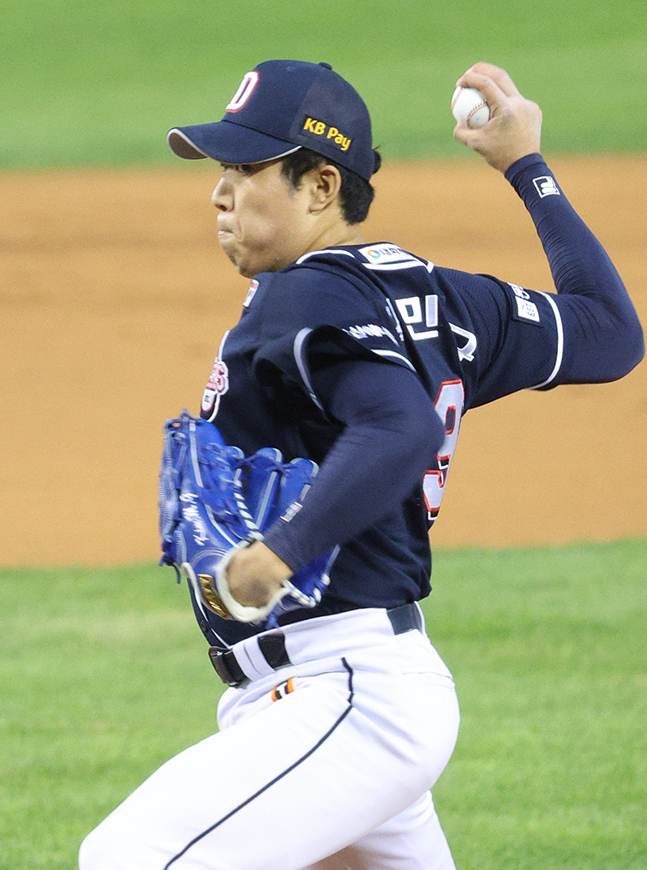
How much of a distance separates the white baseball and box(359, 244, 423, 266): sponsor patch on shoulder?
552 mm

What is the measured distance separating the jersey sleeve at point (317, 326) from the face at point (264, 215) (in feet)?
0.69

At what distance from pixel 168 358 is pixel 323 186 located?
8402 millimetres

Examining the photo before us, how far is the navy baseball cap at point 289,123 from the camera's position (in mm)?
2246

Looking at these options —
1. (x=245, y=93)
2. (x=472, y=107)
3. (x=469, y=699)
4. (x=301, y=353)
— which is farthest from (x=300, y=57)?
(x=301, y=353)

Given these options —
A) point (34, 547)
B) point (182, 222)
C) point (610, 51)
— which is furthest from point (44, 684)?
point (610, 51)

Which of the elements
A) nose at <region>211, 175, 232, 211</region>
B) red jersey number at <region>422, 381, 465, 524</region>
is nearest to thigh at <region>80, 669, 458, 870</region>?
red jersey number at <region>422, 381, 465, 524</region>

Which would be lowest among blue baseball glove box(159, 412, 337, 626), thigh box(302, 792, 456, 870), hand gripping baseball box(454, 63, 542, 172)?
thigh box(302, 792, 456, 870)

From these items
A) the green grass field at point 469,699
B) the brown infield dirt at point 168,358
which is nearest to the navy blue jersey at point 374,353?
the green grass field at point 469,699

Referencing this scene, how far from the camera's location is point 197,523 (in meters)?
1.97

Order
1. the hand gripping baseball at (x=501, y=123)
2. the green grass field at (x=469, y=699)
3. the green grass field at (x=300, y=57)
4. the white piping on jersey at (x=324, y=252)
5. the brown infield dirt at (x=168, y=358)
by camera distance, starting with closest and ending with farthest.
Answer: the white piping on jersey at (x=324, y=252)
the hand gripping baseball at (x=501, y=123)
the green grass field at (x=469, y=699)
the brown infield dirt at (x=168, y=358)
the green grass field at (x=300, y=57)

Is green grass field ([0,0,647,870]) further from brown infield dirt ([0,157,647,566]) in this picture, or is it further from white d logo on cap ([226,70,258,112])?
white d logo on cap ([226,70,258,112])

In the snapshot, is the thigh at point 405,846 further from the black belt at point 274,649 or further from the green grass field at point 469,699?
the green grass field at point 469,699

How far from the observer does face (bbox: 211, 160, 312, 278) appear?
2.27 metres

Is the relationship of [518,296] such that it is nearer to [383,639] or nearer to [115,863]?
[383,639]
